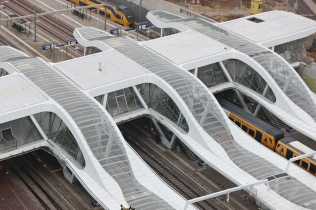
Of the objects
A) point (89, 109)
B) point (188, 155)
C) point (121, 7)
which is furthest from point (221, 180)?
point (121, 7)

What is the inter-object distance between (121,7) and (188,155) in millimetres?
51508

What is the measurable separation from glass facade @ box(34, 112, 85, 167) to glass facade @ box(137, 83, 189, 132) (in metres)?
12.3

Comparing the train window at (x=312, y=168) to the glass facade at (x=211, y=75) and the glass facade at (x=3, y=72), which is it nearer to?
the glass facade at (x=211, y=75)

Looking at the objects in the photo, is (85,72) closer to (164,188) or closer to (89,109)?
(89,109)

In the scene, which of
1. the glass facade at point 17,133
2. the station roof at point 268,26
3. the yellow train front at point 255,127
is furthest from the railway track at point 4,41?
the yellow train front at point 255,127

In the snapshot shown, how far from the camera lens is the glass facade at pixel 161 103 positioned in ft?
253

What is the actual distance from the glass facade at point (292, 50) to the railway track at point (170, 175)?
88.2 feet

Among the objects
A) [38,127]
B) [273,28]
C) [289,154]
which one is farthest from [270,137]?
[38,127]

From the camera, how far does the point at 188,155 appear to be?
7725 centimetres

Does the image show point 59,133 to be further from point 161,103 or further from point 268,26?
point 268,26

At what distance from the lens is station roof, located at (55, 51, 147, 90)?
78500 mm

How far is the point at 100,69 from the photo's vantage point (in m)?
81.1

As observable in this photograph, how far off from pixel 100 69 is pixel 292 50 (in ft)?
103

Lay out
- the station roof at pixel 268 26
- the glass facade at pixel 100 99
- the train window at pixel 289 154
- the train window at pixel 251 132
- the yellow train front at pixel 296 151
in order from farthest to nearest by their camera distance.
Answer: the station roof at pixel 268 26, the train window at pixel 251 132, the glass facade at pixel 100 99, the train window at pixel 289 154, the yellow train front at pixel 296 151
